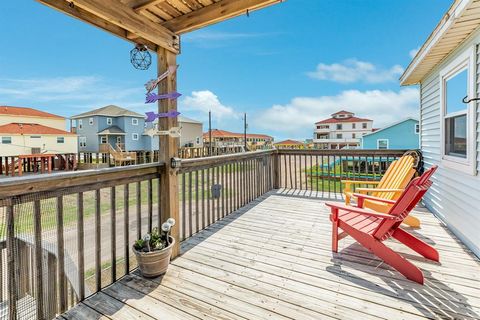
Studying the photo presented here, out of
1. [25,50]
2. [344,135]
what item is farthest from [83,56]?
[344,135]

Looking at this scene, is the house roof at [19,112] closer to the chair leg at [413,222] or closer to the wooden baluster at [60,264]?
the wooden baluster at [60,264]

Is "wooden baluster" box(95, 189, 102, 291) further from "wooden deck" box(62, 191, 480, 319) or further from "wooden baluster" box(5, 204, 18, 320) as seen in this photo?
"wooden baluster" box(5, 204, 18, 320)

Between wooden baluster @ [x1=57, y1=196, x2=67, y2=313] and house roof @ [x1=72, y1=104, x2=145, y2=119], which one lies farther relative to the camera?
house roof @ [x1=72, y1=104, x2=145, y2=119]

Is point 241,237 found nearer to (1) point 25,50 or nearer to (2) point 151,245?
(2) point 151,245

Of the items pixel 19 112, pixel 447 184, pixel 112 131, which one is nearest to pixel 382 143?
pixel 447 184

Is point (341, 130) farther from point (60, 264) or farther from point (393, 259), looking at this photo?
point (60, 264)

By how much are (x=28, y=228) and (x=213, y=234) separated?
6.57 feet

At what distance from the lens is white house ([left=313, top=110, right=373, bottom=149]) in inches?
1617

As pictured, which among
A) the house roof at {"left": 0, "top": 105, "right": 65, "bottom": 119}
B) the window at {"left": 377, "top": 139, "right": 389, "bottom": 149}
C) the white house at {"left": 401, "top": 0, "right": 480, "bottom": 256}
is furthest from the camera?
the window at {"left": 377, "top": 139, "right": 389, "bottom": 149}

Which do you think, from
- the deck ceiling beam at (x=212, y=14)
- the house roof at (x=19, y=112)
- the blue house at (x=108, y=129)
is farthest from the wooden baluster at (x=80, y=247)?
the blue house at (x=108, y=129)

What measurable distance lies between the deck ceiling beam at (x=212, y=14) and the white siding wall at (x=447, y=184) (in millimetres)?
2490

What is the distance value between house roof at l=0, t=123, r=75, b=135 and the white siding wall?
21820mm

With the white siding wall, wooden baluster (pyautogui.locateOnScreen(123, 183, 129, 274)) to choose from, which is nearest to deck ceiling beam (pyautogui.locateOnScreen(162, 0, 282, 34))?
wooden baluster (pyautogui.locateOnScreen(123, 183, 129, 274))

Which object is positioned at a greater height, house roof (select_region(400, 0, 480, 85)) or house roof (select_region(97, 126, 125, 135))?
house roof (select_region(97, 126, 125, 135))
